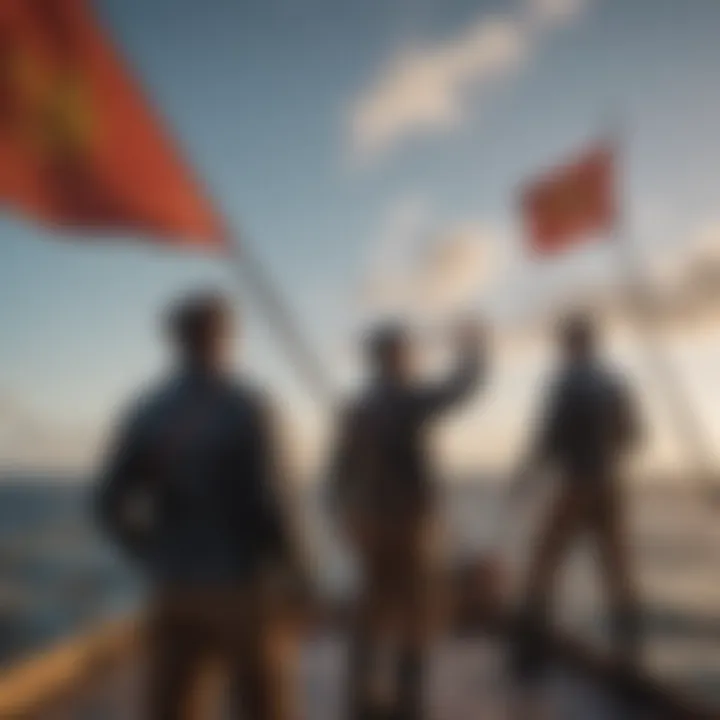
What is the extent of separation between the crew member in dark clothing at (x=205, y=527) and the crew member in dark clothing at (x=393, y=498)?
0.16m

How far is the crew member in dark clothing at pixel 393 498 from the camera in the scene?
1.47 metres

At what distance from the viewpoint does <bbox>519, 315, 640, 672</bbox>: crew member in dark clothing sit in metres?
1.57

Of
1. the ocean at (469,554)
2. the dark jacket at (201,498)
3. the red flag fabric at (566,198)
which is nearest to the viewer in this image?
the dark jacket at (201,498)

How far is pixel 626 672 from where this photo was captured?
1.63 metres

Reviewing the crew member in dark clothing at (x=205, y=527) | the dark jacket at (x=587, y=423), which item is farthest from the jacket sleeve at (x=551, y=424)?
the crew member in dark clothing at (x=205, y=527)

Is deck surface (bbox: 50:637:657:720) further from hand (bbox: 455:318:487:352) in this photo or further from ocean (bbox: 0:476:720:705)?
hand (bbox: 455:318:487:352)

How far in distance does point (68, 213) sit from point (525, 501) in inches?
29.2

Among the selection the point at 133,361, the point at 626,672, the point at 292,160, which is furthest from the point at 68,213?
the point at 626,672

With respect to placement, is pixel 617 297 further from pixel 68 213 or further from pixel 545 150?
pixel 68 213

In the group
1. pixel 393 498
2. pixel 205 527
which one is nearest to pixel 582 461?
pixel 393 498

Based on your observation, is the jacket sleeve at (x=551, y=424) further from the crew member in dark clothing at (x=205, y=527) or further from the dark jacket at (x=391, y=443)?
the crew member in dark clothing at (x=205, y=527)

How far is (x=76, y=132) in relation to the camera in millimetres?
1340

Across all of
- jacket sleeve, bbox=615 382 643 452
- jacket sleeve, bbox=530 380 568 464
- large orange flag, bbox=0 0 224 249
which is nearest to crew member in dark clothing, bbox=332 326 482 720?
jacket sleeve, bbox=530 380 568 464

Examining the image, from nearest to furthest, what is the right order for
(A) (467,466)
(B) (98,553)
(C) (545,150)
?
(B) (98,553)
(A) (467,466)
(C) (545,150)
